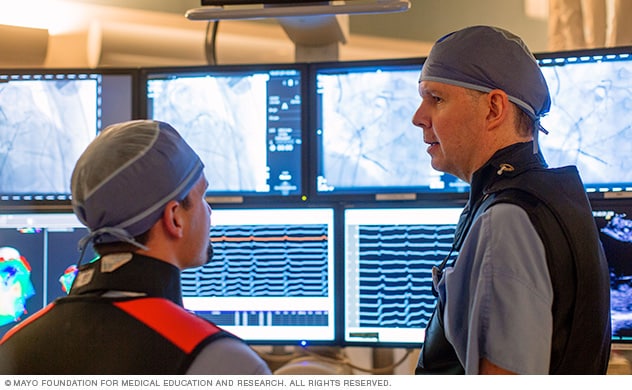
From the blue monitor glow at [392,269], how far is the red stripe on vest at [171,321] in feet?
3.29

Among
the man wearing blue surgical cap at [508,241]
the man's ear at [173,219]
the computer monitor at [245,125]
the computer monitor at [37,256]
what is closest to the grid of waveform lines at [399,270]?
the computer monitor at [245,125]

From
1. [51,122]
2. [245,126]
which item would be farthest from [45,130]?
[245,126]

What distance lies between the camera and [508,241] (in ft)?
3.85

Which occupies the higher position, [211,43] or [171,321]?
[211,43]

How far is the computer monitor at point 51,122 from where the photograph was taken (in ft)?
6.75

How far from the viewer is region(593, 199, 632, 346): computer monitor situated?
1.85m

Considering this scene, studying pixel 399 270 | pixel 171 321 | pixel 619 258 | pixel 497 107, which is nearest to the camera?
pixel 171 321

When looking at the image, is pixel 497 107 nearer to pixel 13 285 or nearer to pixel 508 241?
pixel 508 241

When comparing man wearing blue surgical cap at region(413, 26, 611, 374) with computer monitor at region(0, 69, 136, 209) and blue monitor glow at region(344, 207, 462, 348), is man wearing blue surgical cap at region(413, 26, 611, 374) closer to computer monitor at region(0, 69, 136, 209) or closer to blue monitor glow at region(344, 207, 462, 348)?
blue monitor glow at region(344, 207, 462, 348)

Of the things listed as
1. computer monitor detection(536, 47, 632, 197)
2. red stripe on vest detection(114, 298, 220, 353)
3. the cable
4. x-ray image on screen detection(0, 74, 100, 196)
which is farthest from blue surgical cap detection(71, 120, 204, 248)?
the cable

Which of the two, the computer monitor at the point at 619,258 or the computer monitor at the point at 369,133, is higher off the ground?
the computer monitor at the point at 369,133

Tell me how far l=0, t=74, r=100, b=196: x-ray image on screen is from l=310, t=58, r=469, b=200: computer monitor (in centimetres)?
66

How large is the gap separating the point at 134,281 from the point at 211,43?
56.8 inches

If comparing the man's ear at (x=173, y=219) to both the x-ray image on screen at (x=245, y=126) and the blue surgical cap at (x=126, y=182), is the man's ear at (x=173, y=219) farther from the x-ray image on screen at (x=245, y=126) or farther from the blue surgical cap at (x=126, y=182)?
the x-ray image on screen at (x=245, y=126)
